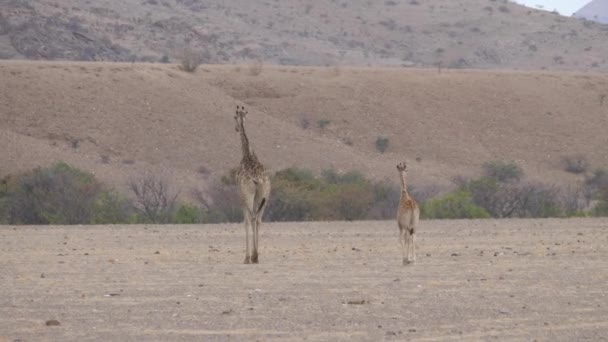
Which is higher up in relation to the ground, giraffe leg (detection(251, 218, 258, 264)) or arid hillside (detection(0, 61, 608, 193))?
arid hillside (detection(0, 61, 608, 193))

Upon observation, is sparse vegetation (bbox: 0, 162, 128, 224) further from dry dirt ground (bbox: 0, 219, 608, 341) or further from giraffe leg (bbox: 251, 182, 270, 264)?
giraffe leg (bbox: 251, 182, 270, 264)

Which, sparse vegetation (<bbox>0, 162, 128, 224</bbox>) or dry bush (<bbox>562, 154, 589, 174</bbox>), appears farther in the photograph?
dry bush (<bbox>562, 154, 589, 174</bbox>)

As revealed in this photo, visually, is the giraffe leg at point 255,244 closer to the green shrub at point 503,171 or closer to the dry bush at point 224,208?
the dry bush at point 224,208

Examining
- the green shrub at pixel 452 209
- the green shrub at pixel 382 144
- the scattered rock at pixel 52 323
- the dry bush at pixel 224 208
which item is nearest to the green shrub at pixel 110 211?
the dry bush at pixel 224 208

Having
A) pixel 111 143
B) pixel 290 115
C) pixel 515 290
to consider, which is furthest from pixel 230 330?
pixel 290 115

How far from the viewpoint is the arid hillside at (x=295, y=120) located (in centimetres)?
5797

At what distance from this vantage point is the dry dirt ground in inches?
567

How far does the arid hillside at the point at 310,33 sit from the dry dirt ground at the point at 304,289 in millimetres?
58188

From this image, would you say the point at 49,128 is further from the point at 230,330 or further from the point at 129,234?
the point at 230,330

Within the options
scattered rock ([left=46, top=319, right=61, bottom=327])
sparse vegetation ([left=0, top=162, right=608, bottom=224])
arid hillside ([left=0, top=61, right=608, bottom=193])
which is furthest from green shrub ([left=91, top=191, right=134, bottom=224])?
scattered rock ([left=46, top=319, right=61, bottom=327])

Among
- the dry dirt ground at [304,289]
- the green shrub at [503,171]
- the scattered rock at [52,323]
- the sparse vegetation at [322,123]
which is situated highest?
the sparse vegetation at [322,123]

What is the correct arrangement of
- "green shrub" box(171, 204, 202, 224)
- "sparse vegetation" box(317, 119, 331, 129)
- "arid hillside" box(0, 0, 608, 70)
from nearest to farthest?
"green shrub" box(171, 204, 202, 224), "sparse vegetation" box(317, 119, 331, 129), "arid hillside" box(0, 0, 608, 70)

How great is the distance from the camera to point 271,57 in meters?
99.2

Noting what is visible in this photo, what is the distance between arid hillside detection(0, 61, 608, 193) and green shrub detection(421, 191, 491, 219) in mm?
14704
